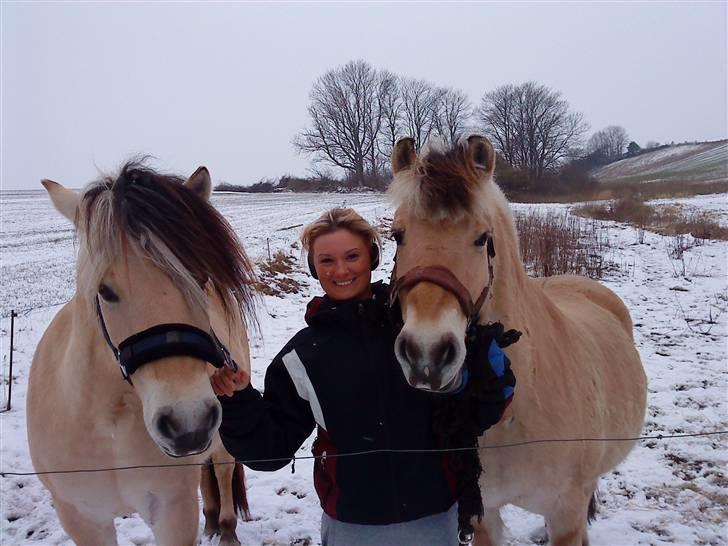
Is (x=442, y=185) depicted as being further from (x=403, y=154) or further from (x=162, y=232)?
(x=162, y=232)

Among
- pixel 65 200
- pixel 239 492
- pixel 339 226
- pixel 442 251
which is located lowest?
pixel 239 492

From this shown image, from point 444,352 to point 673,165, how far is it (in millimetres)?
64733

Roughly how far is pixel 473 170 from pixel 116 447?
191 cm

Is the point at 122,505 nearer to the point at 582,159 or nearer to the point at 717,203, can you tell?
the point at 717,203

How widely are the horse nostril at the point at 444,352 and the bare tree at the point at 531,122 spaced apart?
45.4 metres

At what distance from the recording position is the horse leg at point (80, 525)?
2.23m

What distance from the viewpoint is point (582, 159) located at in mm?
50906

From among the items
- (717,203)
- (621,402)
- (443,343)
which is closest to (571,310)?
(621,402)

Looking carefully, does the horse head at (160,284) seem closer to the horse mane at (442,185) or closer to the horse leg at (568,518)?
the horse mane at (442,185)

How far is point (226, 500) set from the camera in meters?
3.38

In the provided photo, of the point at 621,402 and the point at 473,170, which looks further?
the point at 621,402

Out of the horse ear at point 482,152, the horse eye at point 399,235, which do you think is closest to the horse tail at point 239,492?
the horse eye at point 399,235

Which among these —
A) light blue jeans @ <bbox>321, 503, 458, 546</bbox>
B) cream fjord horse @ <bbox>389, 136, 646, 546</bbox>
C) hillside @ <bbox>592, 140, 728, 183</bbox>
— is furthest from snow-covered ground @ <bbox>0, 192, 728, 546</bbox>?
hillside @ <bbox>592, 140, 728, 183</bbox>

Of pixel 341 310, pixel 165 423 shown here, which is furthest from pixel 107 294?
pixel 341 310
